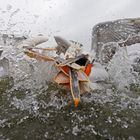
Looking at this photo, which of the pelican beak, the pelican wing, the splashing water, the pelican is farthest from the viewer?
the pelican wing

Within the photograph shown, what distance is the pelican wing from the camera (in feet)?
30.9

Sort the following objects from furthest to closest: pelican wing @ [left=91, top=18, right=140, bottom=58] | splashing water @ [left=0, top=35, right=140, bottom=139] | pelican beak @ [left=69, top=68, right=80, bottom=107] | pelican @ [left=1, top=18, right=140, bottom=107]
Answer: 1. pelican wing @ [left=91, top=18, right=140, bottom=58]
2. pelican @ [left=1, top=18, right=140, bottom=107]
3. pelican beak @ [left=69, top=68, right=80, bottom=107]
4. splashing water @ [left=0, top=35, right=140, bottom=139]

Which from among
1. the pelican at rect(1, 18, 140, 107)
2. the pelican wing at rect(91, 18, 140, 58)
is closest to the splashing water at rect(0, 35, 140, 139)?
the pelican at rect(1, 18, 140, 107)

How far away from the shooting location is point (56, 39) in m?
7.26

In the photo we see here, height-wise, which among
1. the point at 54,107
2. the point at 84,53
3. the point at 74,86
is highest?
the point at 84,53

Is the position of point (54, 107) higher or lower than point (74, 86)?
lower

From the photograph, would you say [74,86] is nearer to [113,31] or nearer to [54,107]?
[54,107]

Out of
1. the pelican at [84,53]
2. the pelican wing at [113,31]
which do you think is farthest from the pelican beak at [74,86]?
the pelican wing at [113,31]

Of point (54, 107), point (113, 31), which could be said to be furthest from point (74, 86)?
point (113, 31)

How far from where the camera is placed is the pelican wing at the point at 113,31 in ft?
30.9

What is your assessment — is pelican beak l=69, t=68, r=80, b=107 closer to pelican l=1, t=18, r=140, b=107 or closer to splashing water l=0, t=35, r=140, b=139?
pelican l=1, t=18, r=140, b=107

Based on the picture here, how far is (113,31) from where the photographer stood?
31.1ft

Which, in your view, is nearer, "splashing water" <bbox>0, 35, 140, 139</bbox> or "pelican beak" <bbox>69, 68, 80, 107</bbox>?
"splashing water" <bbox>0, 35, 140, 139</bbox>

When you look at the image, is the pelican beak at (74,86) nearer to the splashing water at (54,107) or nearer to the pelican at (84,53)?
the pelican at (84,53)
